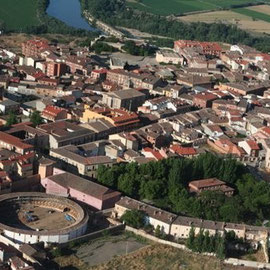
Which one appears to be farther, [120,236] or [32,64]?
[32,64]

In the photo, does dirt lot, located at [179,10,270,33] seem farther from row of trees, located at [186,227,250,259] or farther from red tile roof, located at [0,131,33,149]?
row of trees, located at [186,227,250,259]

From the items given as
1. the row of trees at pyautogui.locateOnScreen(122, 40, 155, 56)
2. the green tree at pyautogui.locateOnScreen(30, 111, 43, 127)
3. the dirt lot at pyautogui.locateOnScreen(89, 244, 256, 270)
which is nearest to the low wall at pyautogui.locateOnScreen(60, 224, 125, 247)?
the dirt lot at pyautogui.locateOnScreen(89, 244, 256, 270)

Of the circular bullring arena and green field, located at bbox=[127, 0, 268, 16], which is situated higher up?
the circular bullring arena

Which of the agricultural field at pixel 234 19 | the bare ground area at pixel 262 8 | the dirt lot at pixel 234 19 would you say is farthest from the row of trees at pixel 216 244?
the bare ground area at pixel 262 8

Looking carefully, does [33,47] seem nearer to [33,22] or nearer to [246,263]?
[33,22]

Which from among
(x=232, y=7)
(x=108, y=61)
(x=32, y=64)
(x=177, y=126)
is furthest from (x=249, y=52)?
(x=232, y=7)

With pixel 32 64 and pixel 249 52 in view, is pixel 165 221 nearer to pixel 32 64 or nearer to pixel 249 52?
pixel 32 64
